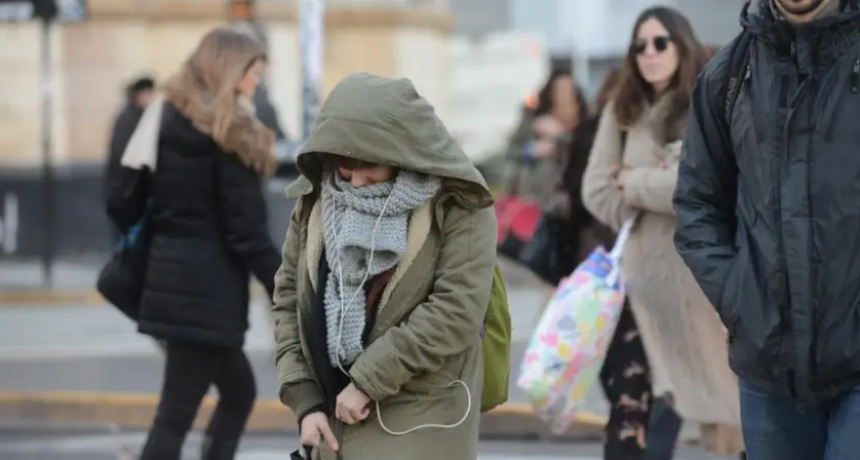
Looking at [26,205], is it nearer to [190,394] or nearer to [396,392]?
[190,394]

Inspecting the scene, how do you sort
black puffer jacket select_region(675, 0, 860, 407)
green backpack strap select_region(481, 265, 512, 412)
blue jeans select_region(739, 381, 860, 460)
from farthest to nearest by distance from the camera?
green backpack strap select_region(481, 265, 512, 412) < blue jeans select_region(739, 381, 860, 460) < black puffer jacket select_region(675, 0, 860, 407)

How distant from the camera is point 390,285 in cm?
367

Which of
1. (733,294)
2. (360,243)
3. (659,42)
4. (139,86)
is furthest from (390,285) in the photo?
(139,86)

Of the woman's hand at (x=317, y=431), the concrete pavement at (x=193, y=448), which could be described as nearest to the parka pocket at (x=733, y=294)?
the woman's hand at (x=317, y=431)

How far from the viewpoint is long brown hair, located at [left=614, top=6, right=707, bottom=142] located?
5.42 m

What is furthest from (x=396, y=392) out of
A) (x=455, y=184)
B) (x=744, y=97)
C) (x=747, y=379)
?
(x=744, y=97)

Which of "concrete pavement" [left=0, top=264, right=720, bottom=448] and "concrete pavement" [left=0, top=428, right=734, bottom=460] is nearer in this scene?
"concrete pavement" [left=0, top=428, right=734, bottom=460]

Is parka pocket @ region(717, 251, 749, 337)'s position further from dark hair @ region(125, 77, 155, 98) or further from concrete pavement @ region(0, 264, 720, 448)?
dark hair @ region(125, 77, 155, 98)

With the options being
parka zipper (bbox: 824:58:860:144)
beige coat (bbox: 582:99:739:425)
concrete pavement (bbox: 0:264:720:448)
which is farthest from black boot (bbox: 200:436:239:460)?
parka zipper (bbox: 824:58:860:144)

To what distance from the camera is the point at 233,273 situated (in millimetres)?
5520

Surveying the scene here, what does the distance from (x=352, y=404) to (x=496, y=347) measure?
476mm

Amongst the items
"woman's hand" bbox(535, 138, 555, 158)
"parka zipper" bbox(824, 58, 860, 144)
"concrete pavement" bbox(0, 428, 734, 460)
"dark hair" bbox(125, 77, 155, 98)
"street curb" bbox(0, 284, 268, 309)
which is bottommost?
"street curb" bbox(0, 284, 268, 309)

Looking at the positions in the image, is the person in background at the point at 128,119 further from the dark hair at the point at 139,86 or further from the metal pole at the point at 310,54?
the metal pole at the point at 310,54

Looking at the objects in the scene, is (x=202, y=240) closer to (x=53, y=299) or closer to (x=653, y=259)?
(x=653, y=259)
